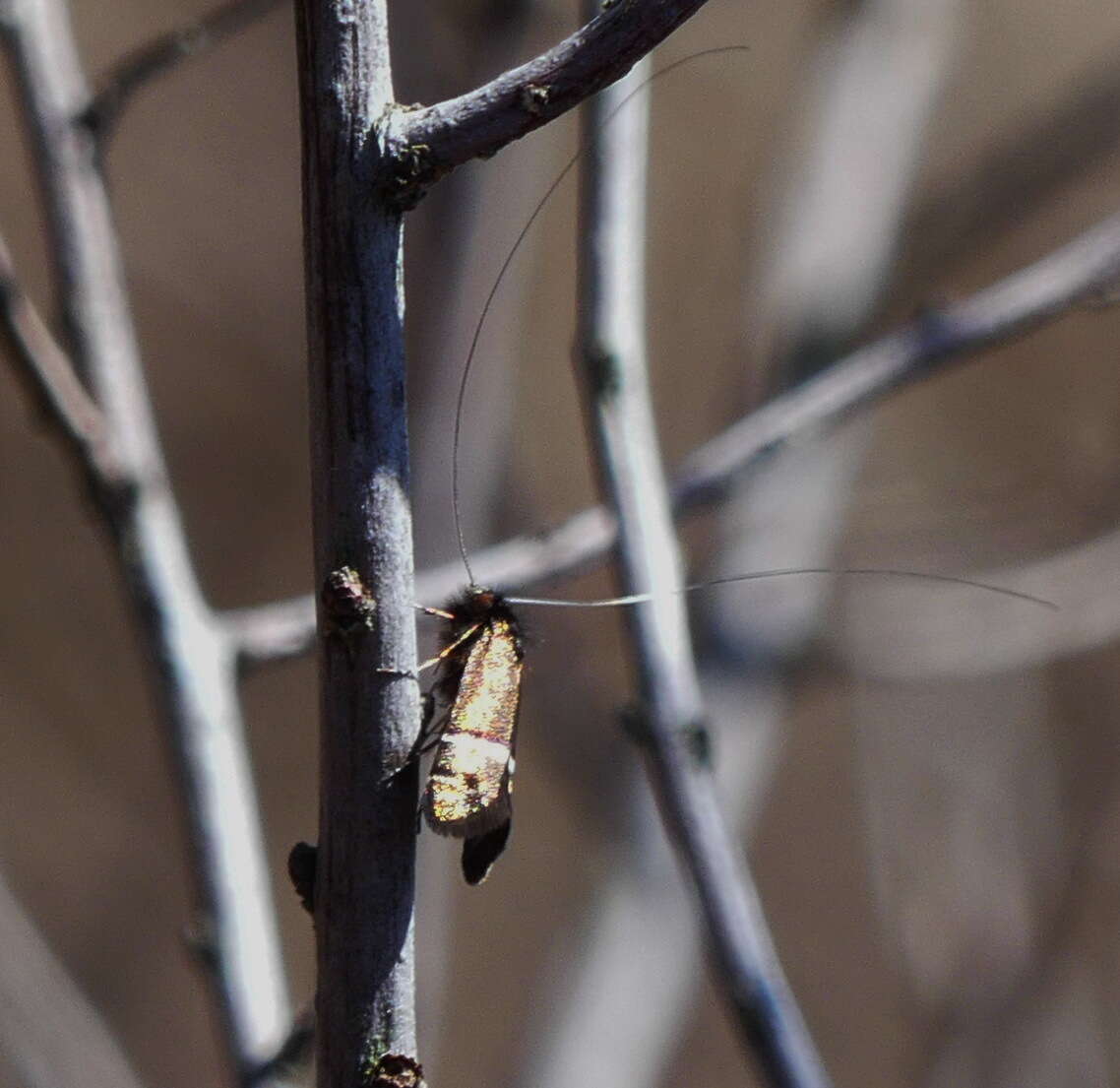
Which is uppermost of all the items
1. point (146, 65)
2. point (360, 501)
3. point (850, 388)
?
point (146, 65)

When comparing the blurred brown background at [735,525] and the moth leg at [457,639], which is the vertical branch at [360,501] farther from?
the blurred brown background at [735,525]

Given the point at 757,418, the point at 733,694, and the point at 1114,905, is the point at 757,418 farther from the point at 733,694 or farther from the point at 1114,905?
the point at 1114,905

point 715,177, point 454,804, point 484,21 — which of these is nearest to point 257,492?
point 715,177

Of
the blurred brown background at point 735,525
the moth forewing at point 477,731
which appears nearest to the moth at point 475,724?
the moth forewing at point 477,731

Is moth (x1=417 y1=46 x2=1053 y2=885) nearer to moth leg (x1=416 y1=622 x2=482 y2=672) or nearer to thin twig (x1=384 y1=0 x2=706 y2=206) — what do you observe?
moth leg (x1=416 y1=622 x2=482 y2=672)

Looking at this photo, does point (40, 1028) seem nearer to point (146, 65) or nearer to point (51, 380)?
point (51, 380)

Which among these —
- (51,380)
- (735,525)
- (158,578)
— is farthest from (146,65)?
(735,525)
